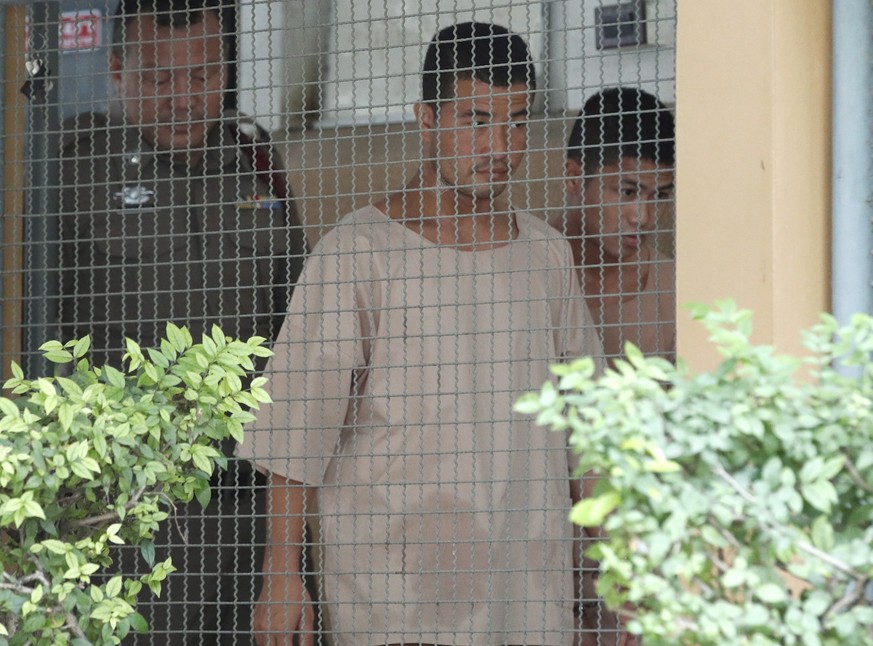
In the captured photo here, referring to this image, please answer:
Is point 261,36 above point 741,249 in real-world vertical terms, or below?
above

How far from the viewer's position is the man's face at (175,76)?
413 cm

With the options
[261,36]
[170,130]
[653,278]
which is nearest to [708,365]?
[653,278]

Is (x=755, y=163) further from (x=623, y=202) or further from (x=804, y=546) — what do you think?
(x=804, y=546)

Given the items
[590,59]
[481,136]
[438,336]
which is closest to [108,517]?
[438,336]

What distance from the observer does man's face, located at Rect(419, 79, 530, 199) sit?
3.64 meters

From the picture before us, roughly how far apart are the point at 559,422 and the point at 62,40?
2.93 m

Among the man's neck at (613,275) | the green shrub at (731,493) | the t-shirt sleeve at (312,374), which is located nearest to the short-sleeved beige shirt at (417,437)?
the t-shirt sleeve at (312,374)

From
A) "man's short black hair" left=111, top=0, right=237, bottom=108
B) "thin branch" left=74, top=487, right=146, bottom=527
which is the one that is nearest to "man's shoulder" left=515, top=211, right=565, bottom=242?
"man's short black hair" left=111, top=0, right=237, bottom=108

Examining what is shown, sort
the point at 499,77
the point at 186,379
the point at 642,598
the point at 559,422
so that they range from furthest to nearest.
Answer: the point at 499,77 < the point at 186,379 < the point at 642,598 < the point at 559,422

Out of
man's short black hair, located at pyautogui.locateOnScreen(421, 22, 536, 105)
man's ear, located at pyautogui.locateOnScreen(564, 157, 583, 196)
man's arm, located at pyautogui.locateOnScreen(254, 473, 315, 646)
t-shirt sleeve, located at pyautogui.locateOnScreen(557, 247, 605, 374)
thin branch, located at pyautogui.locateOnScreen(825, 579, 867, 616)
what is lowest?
man's arm, located at pyautogui.locateOnScreen(254, 473, 315, 646)

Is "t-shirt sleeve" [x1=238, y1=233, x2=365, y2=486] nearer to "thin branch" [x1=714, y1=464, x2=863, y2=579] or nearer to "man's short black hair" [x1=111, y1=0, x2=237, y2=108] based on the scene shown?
"man's short black hair" [x1=111, y1=0, x2=237, y2=108]

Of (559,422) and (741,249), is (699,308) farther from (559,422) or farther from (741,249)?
(741,249)

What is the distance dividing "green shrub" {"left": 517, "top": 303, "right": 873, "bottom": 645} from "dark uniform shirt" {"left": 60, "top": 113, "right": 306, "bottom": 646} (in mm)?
2232

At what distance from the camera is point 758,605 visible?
200cm
